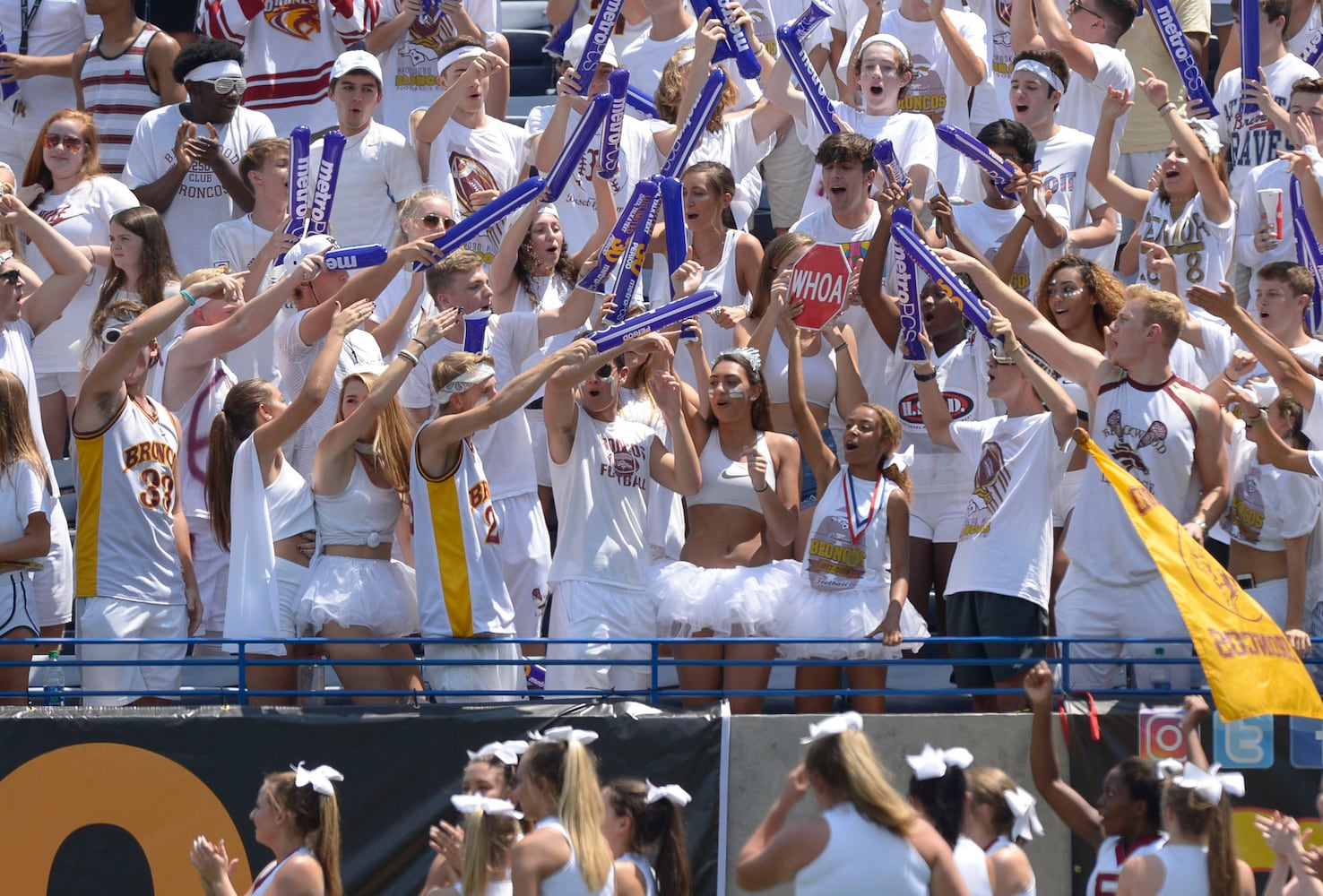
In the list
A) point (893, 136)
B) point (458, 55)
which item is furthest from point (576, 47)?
point (893, 136)

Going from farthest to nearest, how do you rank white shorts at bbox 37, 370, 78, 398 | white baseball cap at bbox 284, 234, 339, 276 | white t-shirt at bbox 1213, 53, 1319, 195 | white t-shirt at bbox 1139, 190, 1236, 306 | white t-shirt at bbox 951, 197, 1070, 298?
white t-shirt at bbox 1213, 53, 1319, 195 < white shorts at bbox 37, 370, 78, 398 < white t-shirt at bbox 951, 197, 1070, 298 < white t-shirt at bbox 1139, 190, 1236, 306 < white baseball cap at bbox 284, 234, 339, 276

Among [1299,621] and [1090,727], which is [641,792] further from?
[1299,621]

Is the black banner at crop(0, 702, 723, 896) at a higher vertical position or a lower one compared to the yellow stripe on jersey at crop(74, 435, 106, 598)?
lower

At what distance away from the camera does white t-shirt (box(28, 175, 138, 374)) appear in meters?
10.2

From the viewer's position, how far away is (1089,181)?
10.7 metres

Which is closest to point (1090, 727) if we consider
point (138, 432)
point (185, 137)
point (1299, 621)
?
point (1299, 621)

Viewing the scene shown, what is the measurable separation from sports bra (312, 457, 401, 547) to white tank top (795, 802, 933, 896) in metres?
2.98

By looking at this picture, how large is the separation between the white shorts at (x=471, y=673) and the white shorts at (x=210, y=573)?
114cm

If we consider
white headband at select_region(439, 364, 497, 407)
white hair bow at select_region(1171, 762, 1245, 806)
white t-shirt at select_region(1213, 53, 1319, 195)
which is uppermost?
white t-shirt at select_region(1213, 53, 1319, 195)

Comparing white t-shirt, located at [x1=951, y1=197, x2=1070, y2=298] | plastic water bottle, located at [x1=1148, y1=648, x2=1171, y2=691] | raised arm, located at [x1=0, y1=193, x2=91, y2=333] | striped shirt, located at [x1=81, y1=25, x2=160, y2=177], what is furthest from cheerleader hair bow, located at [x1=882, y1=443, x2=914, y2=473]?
striped shirt, located at [x1=81, y1=25, x2=160, y2=177]

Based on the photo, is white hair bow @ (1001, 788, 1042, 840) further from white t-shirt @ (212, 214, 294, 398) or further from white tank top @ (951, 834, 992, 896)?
white t-shirt @ (212, 214, 294, 398)

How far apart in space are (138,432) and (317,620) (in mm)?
1194

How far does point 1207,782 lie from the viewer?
250 inches

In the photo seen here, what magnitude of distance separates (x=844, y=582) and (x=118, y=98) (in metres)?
6.08
